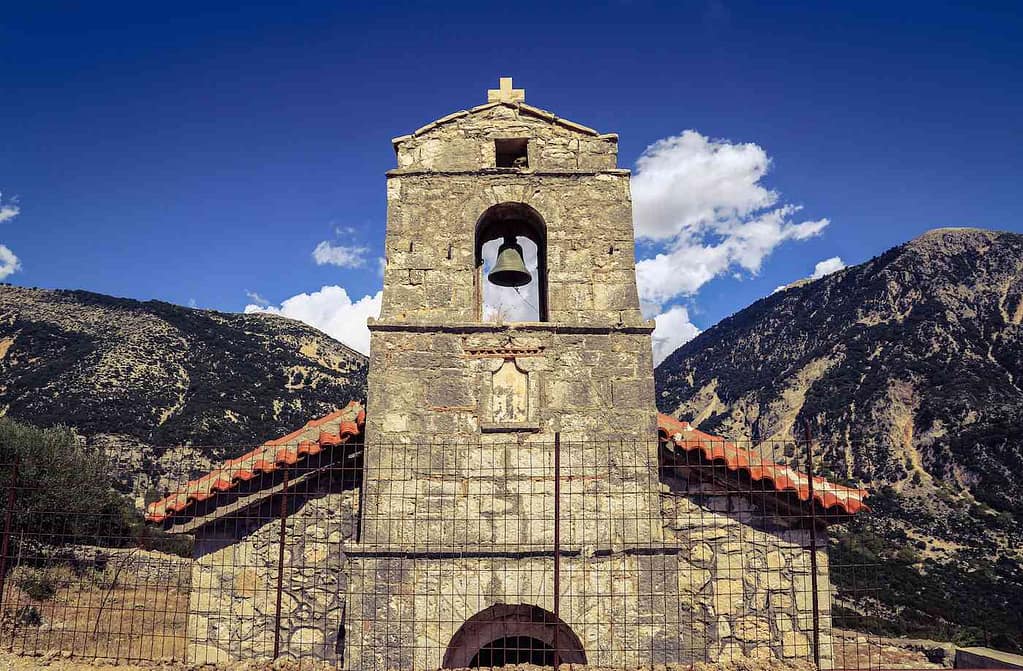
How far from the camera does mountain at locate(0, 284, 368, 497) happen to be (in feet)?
112

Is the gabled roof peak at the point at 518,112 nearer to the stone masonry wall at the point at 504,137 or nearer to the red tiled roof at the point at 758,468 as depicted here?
the stone masonry wall at the point at 504,137

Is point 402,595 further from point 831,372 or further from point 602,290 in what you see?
point 831,372

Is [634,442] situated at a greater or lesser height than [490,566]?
greater

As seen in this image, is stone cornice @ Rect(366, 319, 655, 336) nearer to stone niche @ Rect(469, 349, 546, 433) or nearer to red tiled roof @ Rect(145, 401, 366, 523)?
stone niche @ Rect(469, 349, 546, 433)

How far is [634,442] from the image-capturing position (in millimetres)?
7262

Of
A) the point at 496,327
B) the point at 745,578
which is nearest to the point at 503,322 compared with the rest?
the point at 496,327

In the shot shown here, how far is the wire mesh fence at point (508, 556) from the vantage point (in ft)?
22.6

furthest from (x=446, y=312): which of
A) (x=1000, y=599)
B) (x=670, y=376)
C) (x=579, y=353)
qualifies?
(x=670, y=376)

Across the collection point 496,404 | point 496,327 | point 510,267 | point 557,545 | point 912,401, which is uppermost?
point 912,401

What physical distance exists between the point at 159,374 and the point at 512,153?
3776 centimetres

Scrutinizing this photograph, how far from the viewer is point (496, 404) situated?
287 inches

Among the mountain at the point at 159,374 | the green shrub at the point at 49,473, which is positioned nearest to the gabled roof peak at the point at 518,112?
the green shrub at the point at 49,473

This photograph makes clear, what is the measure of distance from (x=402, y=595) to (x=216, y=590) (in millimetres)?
2249

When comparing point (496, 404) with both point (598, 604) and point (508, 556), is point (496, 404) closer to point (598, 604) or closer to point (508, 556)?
point (508, 556)
